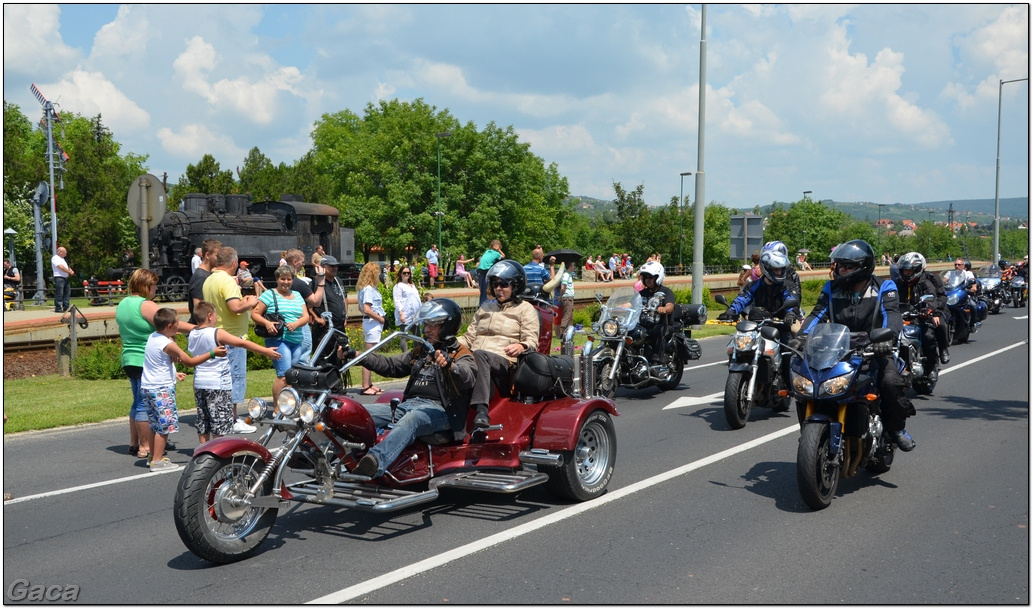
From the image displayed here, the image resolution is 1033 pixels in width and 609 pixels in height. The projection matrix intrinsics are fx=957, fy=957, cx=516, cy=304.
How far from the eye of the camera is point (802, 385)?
6.82 meters

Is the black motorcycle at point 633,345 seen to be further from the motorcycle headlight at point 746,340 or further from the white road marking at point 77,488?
the white road marking at point 77,488

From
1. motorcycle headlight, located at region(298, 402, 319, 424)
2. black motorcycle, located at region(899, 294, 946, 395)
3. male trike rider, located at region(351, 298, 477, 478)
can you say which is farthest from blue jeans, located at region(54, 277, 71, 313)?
motorcycle headlight, located at region(298, 402, 319, 424)

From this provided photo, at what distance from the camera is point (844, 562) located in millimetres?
5570

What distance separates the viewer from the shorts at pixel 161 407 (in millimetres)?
8117

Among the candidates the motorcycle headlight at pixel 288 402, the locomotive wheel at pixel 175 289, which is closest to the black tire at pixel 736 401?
the motorcycle headlight at pixel 288 402

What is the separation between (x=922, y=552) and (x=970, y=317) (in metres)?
14.3

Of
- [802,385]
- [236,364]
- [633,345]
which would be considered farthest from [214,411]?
[633,345]

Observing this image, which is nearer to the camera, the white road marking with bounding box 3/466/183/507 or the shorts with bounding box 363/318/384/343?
the white road marking with bounding box 3/466/183/507

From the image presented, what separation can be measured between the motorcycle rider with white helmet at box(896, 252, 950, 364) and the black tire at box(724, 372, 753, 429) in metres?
3.05

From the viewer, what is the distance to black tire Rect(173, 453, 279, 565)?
5.20 meters

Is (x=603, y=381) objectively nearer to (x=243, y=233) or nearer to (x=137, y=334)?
(x=137, y=334)

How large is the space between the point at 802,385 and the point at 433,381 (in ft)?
8.60

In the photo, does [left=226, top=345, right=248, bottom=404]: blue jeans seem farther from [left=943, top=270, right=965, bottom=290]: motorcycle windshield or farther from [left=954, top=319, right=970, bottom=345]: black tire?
[left=954, top=319, right=970, bottom=345]: black tire

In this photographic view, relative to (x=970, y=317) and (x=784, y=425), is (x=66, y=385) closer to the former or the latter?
(x=784, y=425)
